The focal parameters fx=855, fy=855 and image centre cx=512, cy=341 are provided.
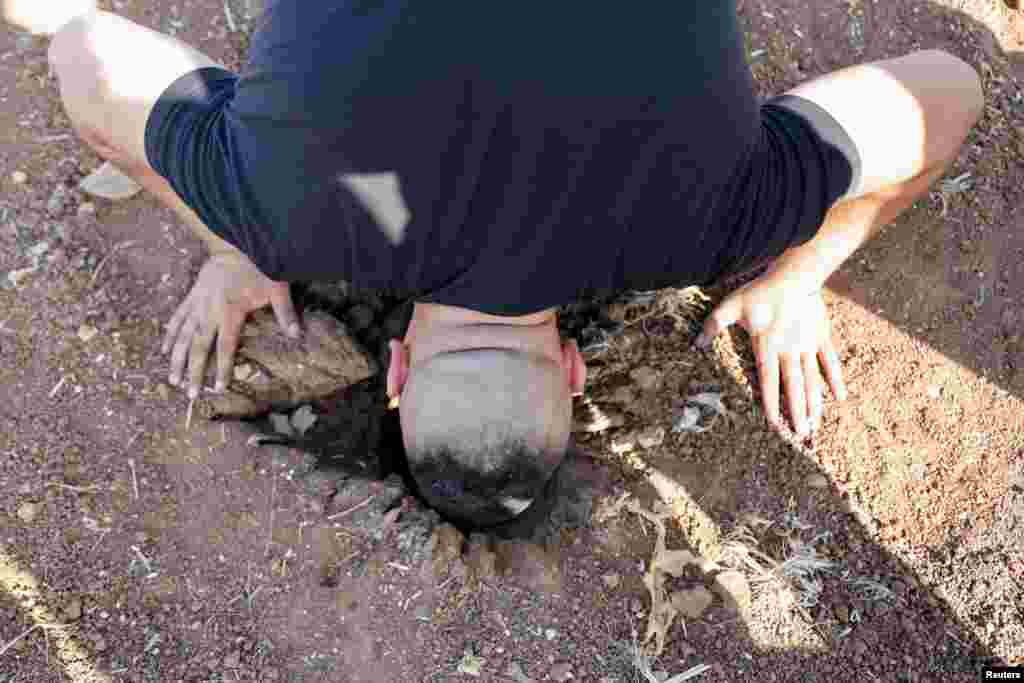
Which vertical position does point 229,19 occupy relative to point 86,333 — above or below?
above

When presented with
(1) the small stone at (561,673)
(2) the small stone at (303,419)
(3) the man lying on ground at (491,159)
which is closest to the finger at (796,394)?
(3) the man lying on ground at (491,159)

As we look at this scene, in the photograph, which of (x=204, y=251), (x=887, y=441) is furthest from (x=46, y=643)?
(x=887, y=441)

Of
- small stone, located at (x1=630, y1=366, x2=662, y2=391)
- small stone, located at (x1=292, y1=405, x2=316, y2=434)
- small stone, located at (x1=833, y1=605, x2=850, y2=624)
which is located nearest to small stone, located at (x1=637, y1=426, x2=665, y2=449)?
small stone, located at (x1=630, y1=366, x2=662, y2=391)

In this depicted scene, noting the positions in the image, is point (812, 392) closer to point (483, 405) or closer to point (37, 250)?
point (483, 405)

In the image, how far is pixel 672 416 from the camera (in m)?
2.08

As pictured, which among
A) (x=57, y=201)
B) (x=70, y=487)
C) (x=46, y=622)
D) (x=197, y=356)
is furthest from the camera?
→ (x=57, y=201)

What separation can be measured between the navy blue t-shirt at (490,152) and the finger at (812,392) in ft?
1.73

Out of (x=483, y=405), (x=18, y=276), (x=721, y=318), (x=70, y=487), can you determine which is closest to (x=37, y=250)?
(x=18, y=276)

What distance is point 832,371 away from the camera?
2.06m

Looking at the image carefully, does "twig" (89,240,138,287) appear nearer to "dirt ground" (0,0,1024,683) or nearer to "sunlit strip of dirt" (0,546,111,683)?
"dirt ground" (0,0,1024,683)

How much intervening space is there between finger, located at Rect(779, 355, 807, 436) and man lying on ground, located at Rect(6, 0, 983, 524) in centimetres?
Result: 42

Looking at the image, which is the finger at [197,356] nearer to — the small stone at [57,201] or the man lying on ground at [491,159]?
the man lying on ground at [491,159]

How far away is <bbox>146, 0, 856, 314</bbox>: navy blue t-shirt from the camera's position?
137 cm

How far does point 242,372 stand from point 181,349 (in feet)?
0.48
